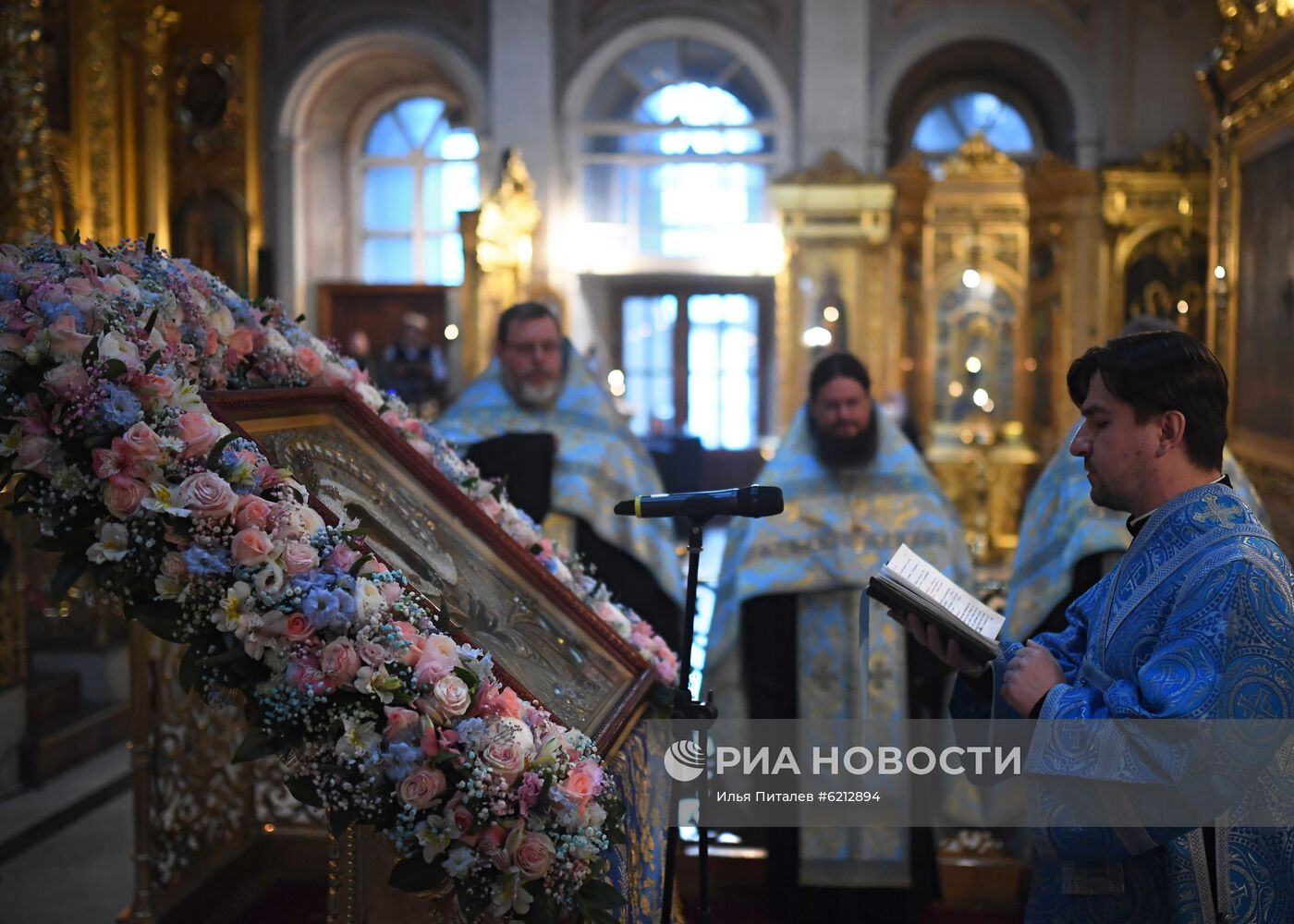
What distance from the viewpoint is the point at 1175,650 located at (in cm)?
179

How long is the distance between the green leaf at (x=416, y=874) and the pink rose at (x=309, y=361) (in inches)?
42.0

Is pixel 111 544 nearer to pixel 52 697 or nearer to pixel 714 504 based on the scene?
pixel 714 504

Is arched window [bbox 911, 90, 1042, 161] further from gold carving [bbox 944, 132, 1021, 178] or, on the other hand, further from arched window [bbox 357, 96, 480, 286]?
arched window [bbox 357, 96, 480, 286]

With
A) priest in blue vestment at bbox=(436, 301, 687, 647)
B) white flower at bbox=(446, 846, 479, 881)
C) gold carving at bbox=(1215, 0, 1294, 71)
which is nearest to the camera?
white flower at bbox=(446, 846, 479, 881)

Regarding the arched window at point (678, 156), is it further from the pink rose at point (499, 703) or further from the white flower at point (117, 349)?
the pink rose at point (499, 703)

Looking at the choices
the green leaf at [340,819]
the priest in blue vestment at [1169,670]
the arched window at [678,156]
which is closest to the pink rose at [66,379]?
the green leaf at [340,819]

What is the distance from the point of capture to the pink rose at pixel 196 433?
72.1 inches

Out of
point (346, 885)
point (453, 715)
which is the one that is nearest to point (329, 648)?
point (453, 715)

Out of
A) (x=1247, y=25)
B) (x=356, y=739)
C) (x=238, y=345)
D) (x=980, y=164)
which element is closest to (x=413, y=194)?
(x=980, y=164)

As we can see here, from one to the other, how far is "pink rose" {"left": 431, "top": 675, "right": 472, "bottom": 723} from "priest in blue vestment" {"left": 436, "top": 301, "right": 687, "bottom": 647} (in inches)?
86.7

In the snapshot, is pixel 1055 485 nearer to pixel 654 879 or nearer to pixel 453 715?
pixel 654 879

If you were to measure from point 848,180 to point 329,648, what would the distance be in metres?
11.0

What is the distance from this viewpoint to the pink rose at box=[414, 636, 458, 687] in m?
1.80

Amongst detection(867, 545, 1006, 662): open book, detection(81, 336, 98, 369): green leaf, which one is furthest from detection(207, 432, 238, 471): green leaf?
detection(867, 545, 1006, 662): open book
